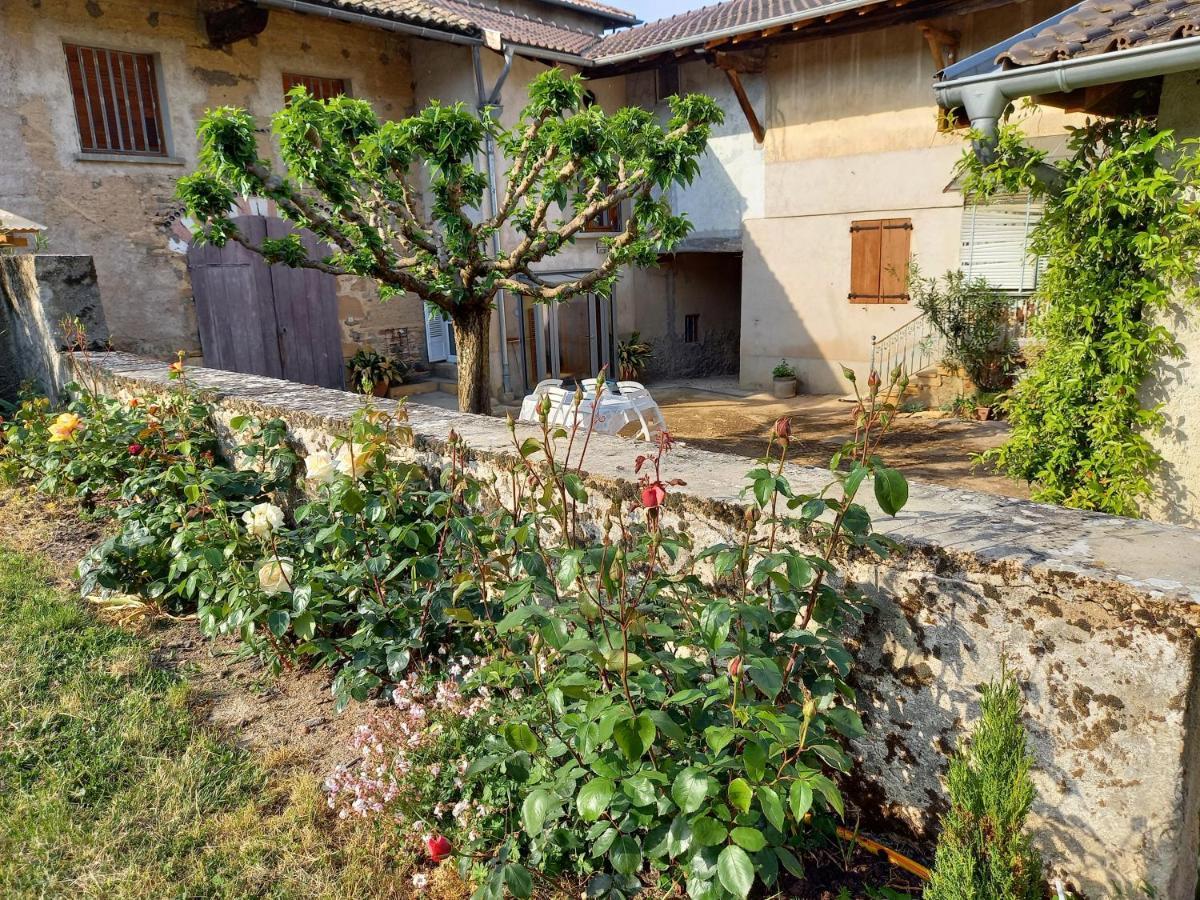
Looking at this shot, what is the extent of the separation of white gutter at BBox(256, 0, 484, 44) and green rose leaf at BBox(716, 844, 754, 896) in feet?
29.9

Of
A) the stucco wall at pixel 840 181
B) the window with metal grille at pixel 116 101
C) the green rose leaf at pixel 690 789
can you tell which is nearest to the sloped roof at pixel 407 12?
the window with metal grille at pixel 116 101

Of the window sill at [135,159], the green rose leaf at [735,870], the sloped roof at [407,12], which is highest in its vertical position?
the sloped roof at [407,12]

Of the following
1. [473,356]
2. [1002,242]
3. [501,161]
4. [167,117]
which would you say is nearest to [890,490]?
[473,356]

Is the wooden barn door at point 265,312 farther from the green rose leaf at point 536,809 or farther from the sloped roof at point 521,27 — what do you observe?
the green rose leaf at point 536,809

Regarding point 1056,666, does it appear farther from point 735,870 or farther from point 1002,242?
point 1002,242

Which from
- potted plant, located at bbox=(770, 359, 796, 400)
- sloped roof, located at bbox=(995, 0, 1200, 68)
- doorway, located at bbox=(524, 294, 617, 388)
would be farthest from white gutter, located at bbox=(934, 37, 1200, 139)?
doorway, located at bbox=(524, 294, 617, 388)

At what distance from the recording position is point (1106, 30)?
3564 millimetres

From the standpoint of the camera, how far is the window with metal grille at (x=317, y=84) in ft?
31.5

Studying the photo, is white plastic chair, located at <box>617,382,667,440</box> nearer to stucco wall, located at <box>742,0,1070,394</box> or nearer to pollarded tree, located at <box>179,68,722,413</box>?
pollarded tree, located at <box>179,68,722,413</box>

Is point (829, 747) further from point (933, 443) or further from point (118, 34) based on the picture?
point (118, 34)

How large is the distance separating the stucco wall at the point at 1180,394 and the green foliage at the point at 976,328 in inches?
233

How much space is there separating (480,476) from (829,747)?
1.55m

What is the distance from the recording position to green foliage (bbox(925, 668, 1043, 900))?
1.36 m

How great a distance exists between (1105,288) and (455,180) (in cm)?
384
